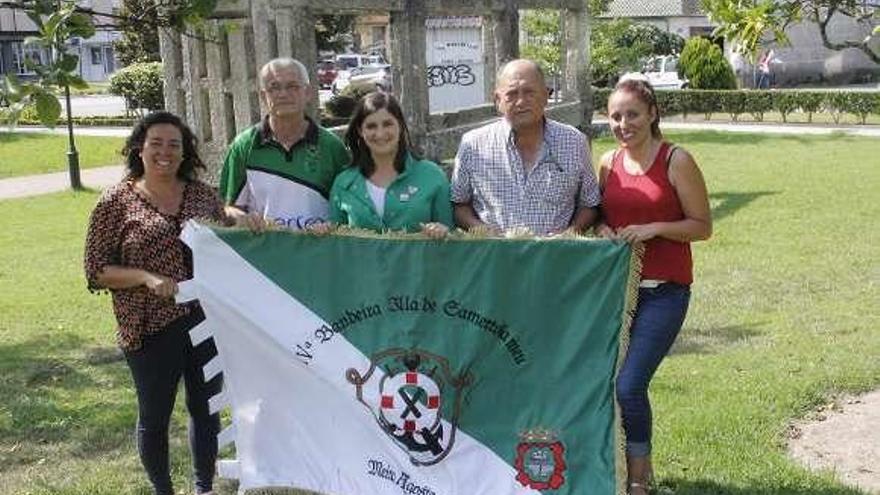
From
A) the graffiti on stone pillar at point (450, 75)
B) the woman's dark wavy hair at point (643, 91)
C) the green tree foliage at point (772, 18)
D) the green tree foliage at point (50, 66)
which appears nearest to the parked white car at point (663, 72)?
the graffiti on stone pillar at point (450, 75)

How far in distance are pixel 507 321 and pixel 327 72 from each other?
147 feet

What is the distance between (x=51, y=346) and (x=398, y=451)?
496 centimetres

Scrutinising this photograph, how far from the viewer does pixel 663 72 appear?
4294 cm

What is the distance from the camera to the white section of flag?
15.2 ft

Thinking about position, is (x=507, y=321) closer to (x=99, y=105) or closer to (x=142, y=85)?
(x=142, y=85)

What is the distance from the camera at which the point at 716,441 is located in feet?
18.9

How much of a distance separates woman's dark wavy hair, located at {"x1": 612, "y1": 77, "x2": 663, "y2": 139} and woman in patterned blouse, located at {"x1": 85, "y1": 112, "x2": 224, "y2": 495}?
5.82ft

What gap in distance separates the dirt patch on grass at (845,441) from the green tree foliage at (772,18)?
78.3 inches

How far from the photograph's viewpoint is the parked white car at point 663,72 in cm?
4044

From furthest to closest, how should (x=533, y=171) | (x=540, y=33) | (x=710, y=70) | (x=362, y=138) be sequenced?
(x=710, y=70) < (x=540, y=33) < (x=362, y=138) < (x=533, y=171)

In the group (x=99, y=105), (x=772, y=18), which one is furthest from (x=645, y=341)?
(x=99, y=105)

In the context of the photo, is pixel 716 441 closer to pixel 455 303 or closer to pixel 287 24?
pixel 455 303

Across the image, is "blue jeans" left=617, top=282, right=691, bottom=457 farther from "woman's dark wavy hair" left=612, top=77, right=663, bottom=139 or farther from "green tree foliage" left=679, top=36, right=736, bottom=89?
"green tree foliage" left=679, top=36, right=736, bottom=89

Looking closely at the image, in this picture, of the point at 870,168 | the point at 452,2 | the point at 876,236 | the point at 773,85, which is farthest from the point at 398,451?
A: the point at 773,85
